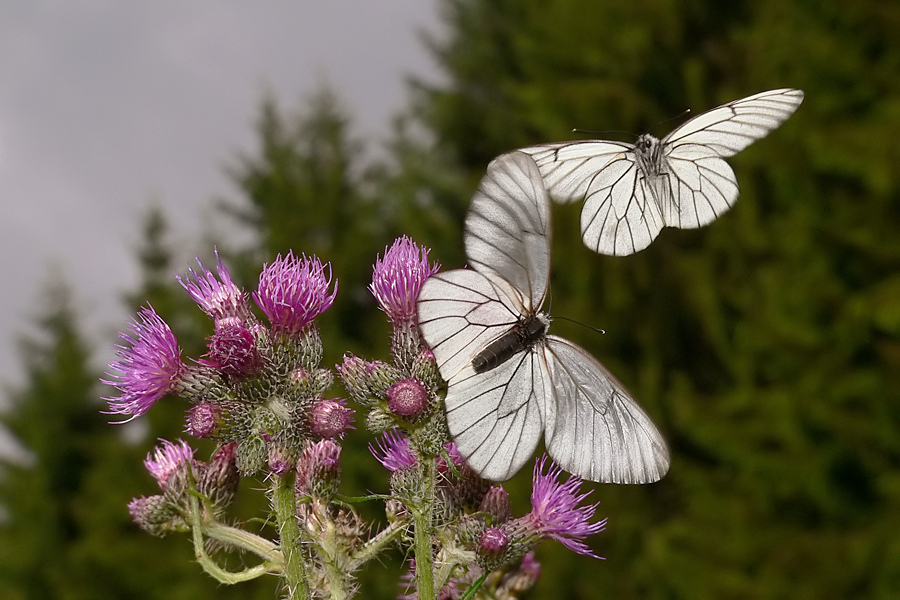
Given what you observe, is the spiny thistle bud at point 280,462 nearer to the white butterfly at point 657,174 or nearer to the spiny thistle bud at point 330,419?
the spiny thistle bud at point 330,419

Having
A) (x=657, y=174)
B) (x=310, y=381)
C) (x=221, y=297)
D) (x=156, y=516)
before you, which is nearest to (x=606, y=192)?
(x=657, y=174)

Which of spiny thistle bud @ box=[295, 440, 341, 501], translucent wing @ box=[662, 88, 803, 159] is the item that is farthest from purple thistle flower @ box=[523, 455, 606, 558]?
translucent wing @ box=[662, 88, 803, 159]

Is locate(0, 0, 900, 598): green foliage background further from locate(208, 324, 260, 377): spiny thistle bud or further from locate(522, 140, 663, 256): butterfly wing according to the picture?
locate(208, 324, 260, 377): spiny thistle bud

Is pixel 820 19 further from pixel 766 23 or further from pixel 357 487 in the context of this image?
pixel 357 487

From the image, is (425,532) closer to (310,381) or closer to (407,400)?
(407,400)

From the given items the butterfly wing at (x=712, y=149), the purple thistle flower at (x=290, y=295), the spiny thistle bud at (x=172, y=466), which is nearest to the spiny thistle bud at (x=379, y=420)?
the purple thistle flower at (x=290, y=295)
